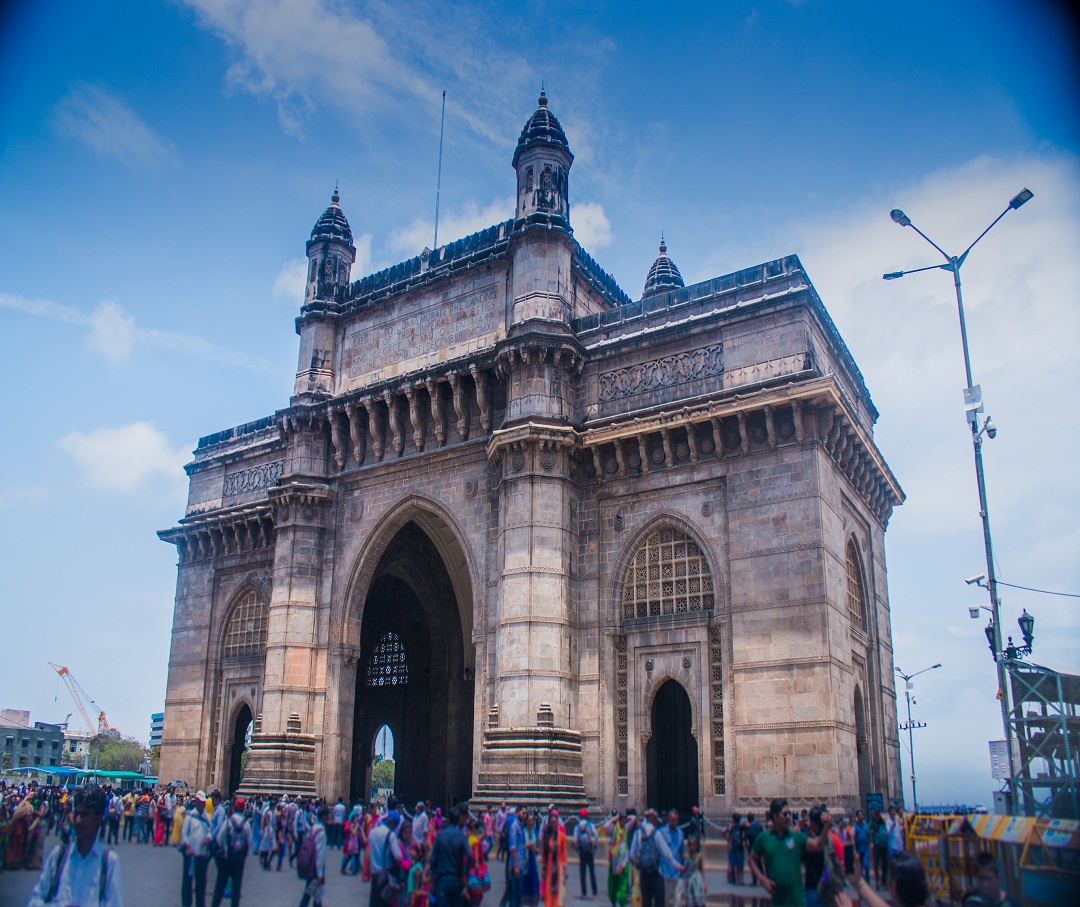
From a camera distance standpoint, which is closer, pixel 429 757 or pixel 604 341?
pixel 604 341

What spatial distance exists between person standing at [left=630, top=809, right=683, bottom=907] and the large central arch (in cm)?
1823

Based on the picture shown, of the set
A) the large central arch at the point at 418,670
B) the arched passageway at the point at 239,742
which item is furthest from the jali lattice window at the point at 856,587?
the arched passageway at the point at 239,742

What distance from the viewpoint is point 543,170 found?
26.2 m

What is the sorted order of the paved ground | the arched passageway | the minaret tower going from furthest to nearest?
the arched passageway → the minaret tower → the paved ground

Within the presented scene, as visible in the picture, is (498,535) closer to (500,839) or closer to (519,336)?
(519,336)

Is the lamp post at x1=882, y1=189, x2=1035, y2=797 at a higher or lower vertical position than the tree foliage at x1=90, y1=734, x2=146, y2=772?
higher

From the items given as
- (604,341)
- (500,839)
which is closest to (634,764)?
(500,839)

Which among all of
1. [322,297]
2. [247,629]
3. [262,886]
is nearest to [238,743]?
[247,629]

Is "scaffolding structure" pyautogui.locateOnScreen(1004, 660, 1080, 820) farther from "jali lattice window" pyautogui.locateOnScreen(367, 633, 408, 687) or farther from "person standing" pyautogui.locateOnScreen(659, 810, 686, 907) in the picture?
"jali lattice window" pyautogui.locateOnScreen(367, 633, 408, 687)

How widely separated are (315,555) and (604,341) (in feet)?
34.0

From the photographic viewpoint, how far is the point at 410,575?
109ft

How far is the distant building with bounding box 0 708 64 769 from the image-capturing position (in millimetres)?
121875

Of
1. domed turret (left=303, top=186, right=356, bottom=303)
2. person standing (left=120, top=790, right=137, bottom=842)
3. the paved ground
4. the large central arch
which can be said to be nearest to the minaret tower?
domed turret (left=303, top=186, right=356, bottom=303)

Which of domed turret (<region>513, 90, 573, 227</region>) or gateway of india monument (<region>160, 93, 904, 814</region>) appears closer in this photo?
gateway of india monument (<region>160, 93, 904, 814</region>)
